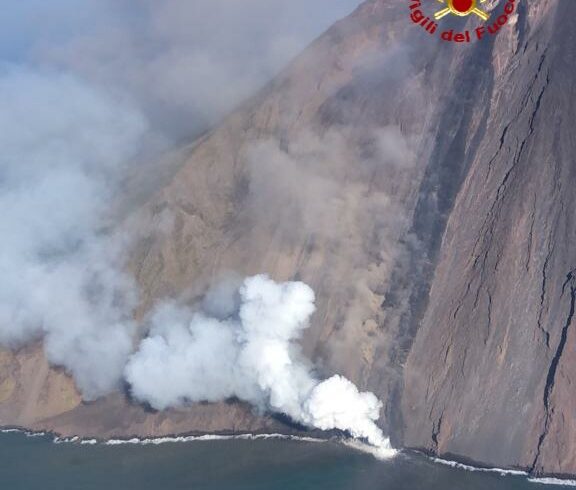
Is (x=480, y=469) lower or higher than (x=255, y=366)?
lower

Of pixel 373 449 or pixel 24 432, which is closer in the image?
pixel 373 449

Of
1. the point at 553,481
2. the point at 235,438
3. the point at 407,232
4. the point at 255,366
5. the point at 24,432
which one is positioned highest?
the point at 407,232

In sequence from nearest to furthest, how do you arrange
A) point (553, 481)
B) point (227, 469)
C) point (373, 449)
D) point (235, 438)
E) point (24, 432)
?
point (553, 481)
point (227, 469)
point (373, 449)
point (235, 438)
point (24, 432)

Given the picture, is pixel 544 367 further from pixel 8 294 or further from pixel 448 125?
pixel 8 294

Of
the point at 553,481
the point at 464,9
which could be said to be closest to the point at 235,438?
the point at 553,481

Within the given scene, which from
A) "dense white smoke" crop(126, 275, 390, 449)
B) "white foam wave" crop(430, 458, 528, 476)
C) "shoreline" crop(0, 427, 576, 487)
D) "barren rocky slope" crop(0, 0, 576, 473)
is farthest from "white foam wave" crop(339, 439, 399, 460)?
"white foam wave" crop(430, 458, 528, 476)

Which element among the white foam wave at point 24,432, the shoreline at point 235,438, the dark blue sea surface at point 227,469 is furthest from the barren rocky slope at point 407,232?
the dark blue sea surface at point 227,469

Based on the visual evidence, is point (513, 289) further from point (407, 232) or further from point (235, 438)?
point (235, 438)
